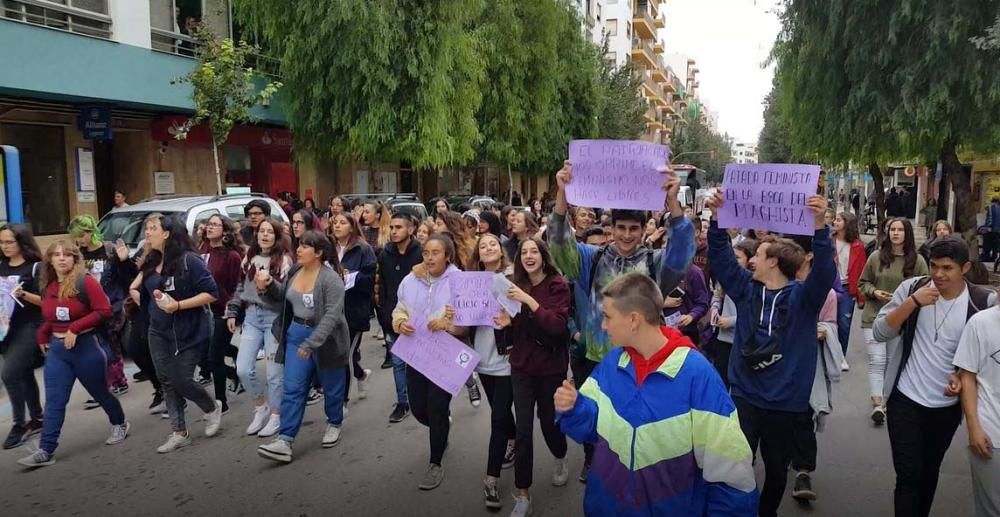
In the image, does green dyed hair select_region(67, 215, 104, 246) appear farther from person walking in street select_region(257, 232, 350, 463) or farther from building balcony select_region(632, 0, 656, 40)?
building balcony select_region(632, 0, 656, 40)

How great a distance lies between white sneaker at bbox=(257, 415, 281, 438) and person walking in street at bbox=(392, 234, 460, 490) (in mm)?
1589

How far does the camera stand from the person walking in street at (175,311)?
221 inches

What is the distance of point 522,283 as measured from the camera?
14.9 ft

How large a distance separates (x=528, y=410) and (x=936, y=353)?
2237 mm

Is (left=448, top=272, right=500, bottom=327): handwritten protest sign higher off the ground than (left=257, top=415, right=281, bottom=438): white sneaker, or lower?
higher

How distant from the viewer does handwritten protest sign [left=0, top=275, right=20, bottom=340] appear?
5.58 m

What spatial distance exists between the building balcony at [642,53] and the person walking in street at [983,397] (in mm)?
71669

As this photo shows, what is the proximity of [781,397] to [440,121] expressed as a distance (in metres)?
15.7

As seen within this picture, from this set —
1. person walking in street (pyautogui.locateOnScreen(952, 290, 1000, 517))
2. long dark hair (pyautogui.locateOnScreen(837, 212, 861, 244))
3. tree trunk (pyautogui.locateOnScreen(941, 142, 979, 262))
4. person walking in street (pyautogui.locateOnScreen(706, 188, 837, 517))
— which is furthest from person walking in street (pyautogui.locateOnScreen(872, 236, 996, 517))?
tree trunk (pyautogui.locateOnScreen(941, 142, 979, 262))

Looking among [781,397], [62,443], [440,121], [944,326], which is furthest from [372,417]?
[440,121]

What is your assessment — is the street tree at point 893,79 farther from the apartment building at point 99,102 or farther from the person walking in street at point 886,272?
the apartment building at point 99,102

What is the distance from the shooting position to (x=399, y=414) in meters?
6.39

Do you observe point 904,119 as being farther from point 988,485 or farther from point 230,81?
point 230,81

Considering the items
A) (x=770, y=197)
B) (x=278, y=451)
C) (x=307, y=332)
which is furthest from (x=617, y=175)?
(x=278, y=451)
